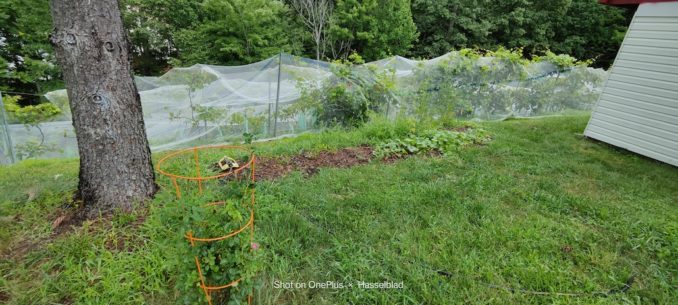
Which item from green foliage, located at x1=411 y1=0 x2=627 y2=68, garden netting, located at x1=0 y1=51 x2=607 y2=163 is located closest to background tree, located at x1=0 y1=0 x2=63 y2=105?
garden netting, located at x1=0 y1=51 x2=607 y2=163

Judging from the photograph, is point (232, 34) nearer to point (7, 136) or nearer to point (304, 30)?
point (304, 30)

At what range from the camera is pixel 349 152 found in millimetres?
3473

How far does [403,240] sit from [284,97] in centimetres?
317

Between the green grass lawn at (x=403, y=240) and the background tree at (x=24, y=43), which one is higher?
the background tree at (x=24, y=43)

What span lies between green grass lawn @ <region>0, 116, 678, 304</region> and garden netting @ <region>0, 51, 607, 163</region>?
105 centimetres

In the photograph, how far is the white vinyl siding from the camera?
147 inches

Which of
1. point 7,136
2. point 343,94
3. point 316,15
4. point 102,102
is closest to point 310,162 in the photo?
point 343,94

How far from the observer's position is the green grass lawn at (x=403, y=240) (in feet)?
4.99

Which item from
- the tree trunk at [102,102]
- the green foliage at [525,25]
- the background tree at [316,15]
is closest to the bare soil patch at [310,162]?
the tree trunk at [102,102]

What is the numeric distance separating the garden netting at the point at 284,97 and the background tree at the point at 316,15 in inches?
371

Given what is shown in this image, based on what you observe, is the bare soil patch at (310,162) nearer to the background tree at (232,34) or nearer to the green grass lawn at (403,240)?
the green grass lawn at (403,240)

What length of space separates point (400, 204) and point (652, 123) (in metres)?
3.92

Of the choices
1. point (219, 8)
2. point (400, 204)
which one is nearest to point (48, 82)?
point (219, 8)

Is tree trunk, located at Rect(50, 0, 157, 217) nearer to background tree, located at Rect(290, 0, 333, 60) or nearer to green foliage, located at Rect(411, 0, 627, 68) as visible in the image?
background tree, located at Rect(290, 0, 333, 60)
